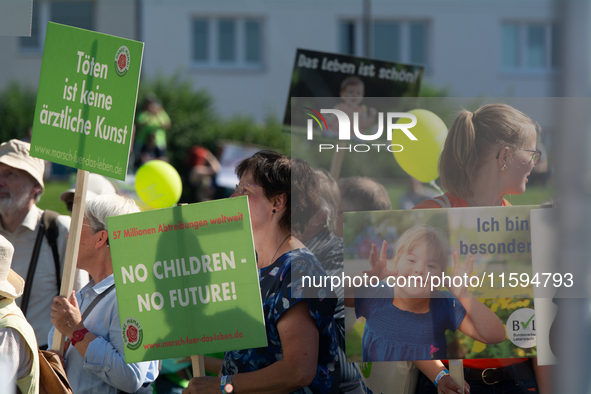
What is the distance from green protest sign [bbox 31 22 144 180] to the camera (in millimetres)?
2430

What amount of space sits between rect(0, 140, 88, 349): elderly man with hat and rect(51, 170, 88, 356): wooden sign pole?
81 centimetres

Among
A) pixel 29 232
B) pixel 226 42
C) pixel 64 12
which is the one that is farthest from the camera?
pixel 226 42

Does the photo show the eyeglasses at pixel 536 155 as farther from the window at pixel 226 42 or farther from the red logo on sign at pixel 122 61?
the window at pixel 226 42

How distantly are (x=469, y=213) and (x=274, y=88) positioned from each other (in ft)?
52.6

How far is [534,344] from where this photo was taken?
214 centimetres

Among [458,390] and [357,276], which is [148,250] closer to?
[357,276]

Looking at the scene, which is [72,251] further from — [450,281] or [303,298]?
[450,281]

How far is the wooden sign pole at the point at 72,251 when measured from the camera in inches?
93.0

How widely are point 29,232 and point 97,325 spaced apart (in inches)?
43.7

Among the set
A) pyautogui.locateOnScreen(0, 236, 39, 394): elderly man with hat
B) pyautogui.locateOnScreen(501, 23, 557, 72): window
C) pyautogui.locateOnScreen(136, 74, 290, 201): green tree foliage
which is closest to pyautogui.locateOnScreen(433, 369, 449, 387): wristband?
pyautogui.locateOnScreen(0, 236, 39, 394): elderly man with hat

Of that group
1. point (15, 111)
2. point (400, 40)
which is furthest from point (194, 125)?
point (400, 40)

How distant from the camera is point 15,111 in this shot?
45.5ft

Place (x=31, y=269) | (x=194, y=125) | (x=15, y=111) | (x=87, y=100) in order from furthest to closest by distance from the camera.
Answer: (x=194, y=125) → (x=15, y=111) → (x=31, y=269) → (x=87, y=100)

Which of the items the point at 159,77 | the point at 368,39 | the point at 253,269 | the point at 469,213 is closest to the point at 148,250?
the point at 253,269
